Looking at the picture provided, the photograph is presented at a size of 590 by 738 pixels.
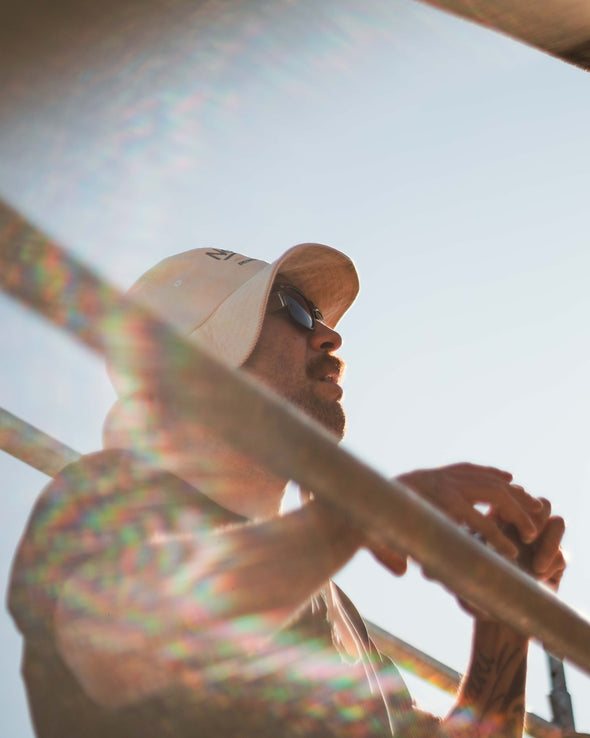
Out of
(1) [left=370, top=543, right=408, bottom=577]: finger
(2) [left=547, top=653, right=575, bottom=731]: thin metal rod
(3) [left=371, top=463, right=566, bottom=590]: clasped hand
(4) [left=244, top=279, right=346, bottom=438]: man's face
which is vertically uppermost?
(4) [left=244, top=279, right=346, bottom=438]: man's face

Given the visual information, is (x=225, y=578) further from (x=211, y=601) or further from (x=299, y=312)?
(x=299, y=312)

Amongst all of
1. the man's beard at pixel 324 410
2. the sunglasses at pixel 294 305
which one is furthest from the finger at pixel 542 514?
the sunglasses at pixel 294 305

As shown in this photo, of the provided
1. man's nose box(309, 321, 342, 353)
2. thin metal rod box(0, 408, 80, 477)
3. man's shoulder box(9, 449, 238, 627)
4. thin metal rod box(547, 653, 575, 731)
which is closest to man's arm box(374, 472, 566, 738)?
man's shoulder box(9, 449, 238, 627)

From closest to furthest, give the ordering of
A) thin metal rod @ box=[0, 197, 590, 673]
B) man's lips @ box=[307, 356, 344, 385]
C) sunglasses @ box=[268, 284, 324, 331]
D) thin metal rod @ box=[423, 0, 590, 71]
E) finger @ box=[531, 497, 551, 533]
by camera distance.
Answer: thin metal rod @ box=[0, 197, 590, 673] < finger @ box=[531, 497, 551, 533] < thin metal rod @ box=[423, 0, 590, 71] < man's lips @ box=[307, 356, 344, 385] < sunglasses @ box=[268, 284, 324, 331]

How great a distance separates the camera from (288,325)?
7.06ft

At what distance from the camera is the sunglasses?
86.5 inches

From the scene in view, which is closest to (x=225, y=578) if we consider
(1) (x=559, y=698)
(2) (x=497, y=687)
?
(2) (x=497, y=687)

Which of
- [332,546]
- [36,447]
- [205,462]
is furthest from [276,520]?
[36,447]

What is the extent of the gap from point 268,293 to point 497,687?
1008 mm

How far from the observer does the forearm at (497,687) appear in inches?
66.7

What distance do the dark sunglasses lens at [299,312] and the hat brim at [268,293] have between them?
8cm

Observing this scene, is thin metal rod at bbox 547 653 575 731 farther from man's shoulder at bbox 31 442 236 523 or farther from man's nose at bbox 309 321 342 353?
man's shoulder at bbox 31 442 236 523

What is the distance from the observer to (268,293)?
2031 millimetres

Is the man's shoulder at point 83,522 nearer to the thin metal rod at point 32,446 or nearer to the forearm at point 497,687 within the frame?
the thin metal rod at point 32,446
